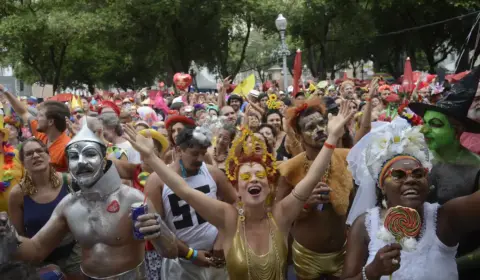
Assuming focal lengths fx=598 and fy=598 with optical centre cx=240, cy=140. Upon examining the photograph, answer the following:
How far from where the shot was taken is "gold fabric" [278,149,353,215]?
4.75 m

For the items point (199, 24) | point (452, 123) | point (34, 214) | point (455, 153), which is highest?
point (199, 24)

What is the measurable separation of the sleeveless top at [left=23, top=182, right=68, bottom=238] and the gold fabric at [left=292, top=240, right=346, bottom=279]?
6.55ft

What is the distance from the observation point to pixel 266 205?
12.7 feet

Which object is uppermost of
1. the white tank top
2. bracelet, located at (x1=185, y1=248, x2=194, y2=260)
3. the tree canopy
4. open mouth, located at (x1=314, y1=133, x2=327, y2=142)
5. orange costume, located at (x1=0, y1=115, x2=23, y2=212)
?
the tree canopy

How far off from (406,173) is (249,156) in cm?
101

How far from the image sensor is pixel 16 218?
15.0ft

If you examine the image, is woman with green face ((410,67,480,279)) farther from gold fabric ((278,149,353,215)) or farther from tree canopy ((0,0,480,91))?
tree canopy ((0,0,480,91))

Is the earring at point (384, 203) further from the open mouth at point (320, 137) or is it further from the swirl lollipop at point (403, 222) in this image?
the open mouth at point (320, 137)

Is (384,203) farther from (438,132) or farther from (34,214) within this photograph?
(34,214)

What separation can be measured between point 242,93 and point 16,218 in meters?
8.20

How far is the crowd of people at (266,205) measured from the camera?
10.7 ft

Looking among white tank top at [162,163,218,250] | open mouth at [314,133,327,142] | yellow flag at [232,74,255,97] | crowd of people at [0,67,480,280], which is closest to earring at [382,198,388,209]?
crowd of people at [0,67,480,280]

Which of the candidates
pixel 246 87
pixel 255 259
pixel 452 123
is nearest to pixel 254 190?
pixel 255 259

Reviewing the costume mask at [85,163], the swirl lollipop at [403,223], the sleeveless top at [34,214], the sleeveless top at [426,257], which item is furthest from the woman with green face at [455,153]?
the sleeveless top at [34,214]
